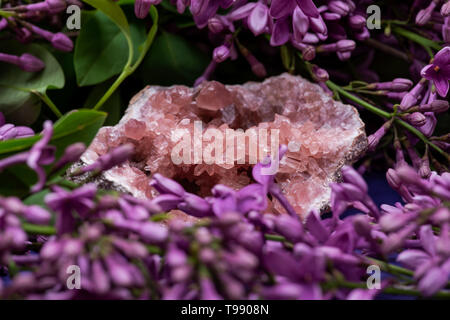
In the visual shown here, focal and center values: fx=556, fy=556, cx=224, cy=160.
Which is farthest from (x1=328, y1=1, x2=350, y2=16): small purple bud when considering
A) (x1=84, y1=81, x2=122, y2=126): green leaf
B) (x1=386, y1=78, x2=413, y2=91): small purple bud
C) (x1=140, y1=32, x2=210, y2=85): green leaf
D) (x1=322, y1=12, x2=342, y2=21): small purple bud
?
(x1=84, y1=81, x2=122, y2=126): green leaf

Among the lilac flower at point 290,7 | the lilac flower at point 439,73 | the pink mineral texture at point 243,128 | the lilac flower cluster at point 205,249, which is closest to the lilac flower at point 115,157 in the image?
the lilac flower cluster at point 205,249

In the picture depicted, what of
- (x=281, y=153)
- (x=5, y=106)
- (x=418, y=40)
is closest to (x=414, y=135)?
(x=418, y=40)

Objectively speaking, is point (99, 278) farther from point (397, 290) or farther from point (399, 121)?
point (399, 121)

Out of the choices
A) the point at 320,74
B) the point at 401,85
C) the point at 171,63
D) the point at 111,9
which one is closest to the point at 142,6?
the point at 111,9

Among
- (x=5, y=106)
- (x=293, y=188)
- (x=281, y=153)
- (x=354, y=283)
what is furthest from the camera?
(x=5, y=106)

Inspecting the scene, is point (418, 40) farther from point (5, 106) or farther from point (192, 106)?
point (5, 106)

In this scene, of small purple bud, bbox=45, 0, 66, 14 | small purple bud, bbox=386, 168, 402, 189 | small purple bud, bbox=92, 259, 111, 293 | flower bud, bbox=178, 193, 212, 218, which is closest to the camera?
small purple bud, bbox=92, 259, 111, 293

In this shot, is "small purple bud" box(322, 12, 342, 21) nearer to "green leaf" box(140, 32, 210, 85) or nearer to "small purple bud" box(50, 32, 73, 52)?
"green leaf" box(140, 32, 210, 85)

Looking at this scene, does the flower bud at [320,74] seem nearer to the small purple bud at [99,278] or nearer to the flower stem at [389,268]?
the flower stem at [389,268]
